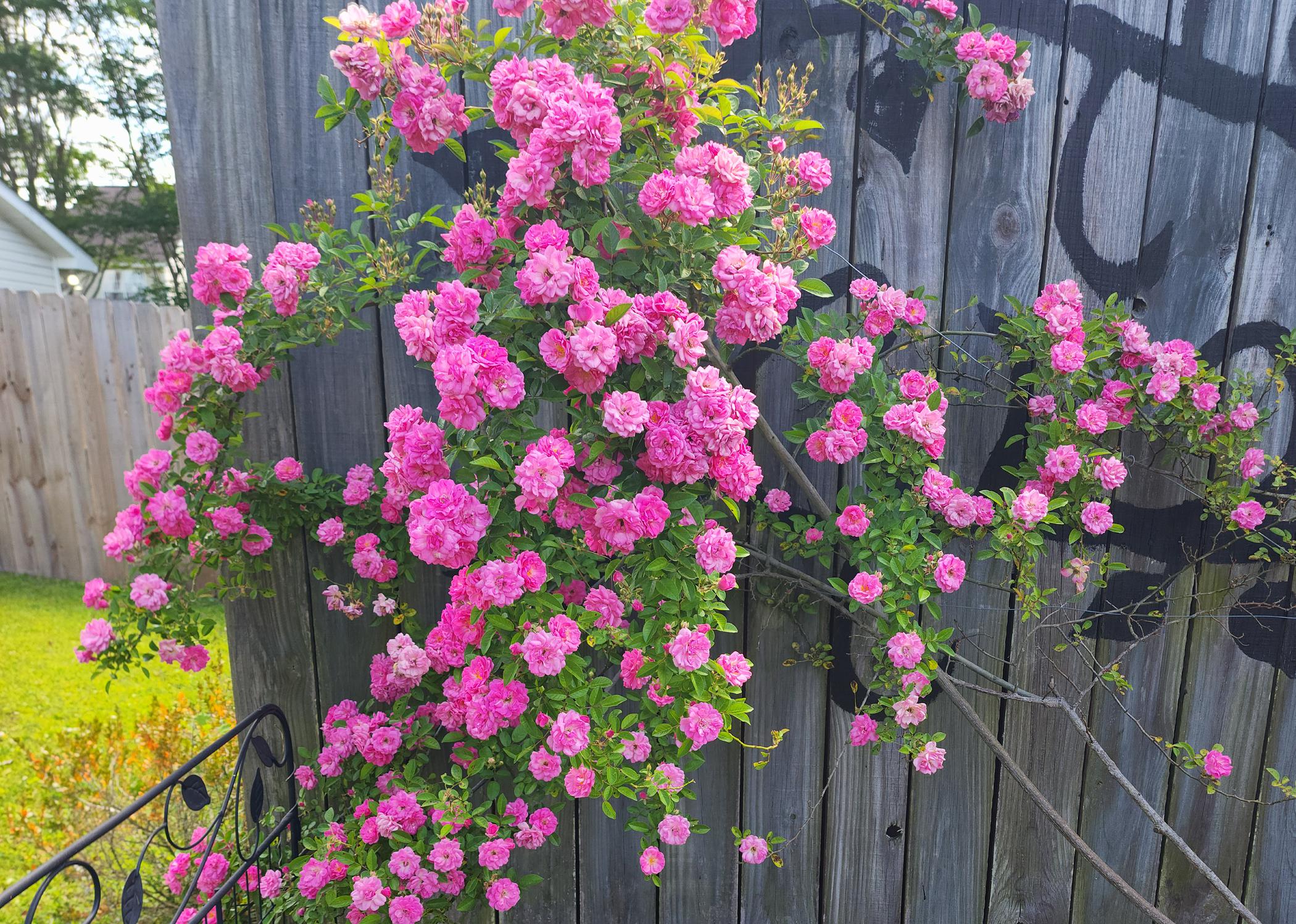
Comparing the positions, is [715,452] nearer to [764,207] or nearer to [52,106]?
[764,207]

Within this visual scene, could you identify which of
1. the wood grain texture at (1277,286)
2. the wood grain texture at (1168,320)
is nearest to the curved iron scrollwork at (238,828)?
the wood grain texture at (1168,320)

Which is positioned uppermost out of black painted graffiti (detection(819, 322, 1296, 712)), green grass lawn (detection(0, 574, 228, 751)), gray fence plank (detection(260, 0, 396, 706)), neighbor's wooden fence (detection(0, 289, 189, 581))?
gray fence plank (detection(260, 0, 396, 706))

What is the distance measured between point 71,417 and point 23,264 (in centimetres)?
645

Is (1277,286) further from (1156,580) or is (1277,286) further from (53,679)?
(53,679)

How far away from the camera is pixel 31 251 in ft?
28.8

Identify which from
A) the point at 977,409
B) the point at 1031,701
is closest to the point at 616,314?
the point at 977,409

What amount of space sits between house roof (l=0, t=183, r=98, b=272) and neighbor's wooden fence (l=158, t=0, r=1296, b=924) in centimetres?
934

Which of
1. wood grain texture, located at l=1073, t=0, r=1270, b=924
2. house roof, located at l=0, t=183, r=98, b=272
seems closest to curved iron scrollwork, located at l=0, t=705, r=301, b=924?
wood grain texture, located at l=1073, t=0, r=1270, b=924

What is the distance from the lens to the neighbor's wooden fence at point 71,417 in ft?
12.9

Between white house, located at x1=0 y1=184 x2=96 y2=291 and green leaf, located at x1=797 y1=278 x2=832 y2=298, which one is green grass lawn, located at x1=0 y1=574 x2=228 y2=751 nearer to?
green leaf, located at x1=797 y1=278 x2=832 y2=298

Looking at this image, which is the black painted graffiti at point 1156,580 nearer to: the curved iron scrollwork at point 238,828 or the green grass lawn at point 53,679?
the curved iron scrollwork at point 238,828

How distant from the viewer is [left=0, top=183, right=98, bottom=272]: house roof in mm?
8094

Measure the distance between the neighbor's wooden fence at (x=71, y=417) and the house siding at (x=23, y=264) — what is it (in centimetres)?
520

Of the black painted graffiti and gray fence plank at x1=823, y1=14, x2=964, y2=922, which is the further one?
the black painted graffiti
